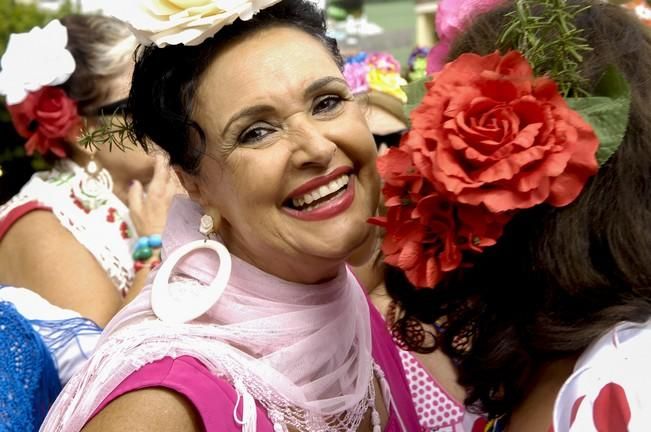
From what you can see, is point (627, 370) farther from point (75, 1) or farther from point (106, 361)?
point (75, 1)

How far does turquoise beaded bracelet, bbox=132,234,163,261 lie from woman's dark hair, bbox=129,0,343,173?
1.50 meters

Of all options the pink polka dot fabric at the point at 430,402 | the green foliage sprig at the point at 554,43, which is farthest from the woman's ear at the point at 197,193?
the pink polka dot fabric at the point at 430,402

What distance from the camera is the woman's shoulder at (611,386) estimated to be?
1.19 meters

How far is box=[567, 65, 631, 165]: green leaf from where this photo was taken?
4.21 ft

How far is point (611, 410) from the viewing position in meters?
1.21

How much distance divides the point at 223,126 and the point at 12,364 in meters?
0.77

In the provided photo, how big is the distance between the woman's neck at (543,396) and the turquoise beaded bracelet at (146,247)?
6.66ft

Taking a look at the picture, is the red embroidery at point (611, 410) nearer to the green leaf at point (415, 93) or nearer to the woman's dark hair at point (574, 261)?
the woman's dark hair at point (574, 261)

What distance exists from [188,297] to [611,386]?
2.76ft

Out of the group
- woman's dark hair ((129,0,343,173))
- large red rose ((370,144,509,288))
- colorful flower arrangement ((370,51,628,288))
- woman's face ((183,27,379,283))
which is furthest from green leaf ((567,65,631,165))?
woman's dark hair ((129,0,343,173))

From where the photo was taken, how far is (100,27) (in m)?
3.40

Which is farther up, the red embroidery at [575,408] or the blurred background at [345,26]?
the red embroidery at [575,408]

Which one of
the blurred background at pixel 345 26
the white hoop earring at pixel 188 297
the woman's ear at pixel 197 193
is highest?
the woman's ear at pixel 197 193

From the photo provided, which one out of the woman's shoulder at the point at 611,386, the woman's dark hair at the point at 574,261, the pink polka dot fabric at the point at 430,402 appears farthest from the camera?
the pink polka dot fabric at the point at 430,402
